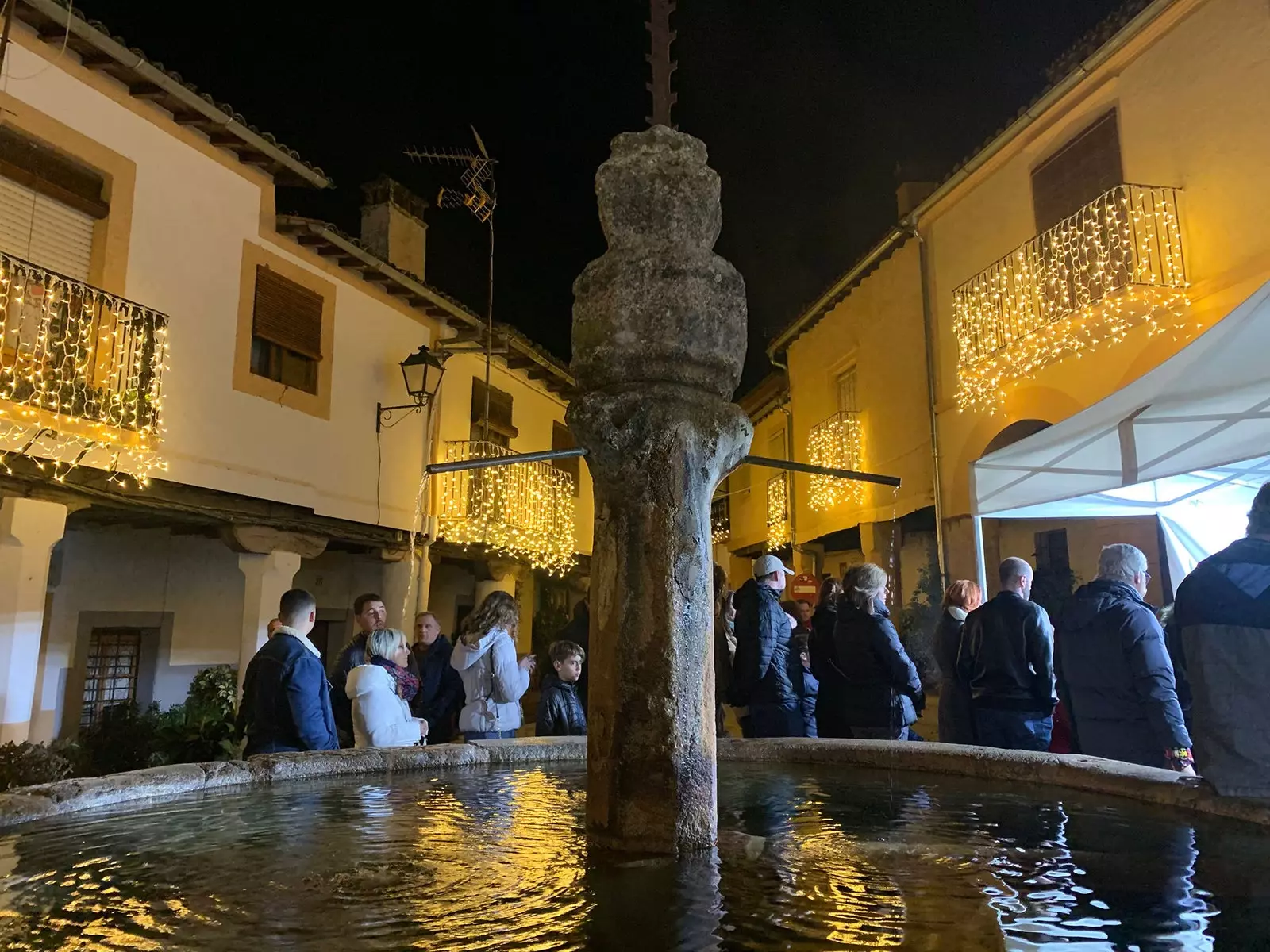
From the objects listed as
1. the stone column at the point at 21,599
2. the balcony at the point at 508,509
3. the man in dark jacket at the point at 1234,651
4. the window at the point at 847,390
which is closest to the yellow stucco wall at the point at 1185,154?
the window at the point at 847,390

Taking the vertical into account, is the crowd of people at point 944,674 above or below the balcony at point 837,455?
below

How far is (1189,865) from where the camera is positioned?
8.98 ft

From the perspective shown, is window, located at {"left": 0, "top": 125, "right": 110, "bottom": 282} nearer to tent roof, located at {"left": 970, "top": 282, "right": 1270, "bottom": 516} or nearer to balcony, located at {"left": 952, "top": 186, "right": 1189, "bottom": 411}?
tent roof, located at {"left": 970, "top": 282, "right": 1270, "bottom": 516}

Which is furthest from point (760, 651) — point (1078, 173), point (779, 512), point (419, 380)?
point (779, 512)

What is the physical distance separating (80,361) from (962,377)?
9.62 meters

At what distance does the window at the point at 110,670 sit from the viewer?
1078cm

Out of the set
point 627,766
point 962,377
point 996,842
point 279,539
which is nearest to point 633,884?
point 627,766

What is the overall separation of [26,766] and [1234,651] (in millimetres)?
8117

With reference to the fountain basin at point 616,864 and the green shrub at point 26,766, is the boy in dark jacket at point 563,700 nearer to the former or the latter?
the fountain basin at point 616,864

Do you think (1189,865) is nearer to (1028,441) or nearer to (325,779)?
(325,779)

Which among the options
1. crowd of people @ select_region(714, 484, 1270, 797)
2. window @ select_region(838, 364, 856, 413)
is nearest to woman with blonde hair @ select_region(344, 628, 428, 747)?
crowd of people @ select_region(714, 484, 1270, 797)

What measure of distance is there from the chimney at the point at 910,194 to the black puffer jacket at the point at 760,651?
1007 centimetres

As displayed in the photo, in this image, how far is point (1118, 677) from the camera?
4.44 meters

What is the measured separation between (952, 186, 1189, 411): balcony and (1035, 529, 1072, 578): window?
170 cm
